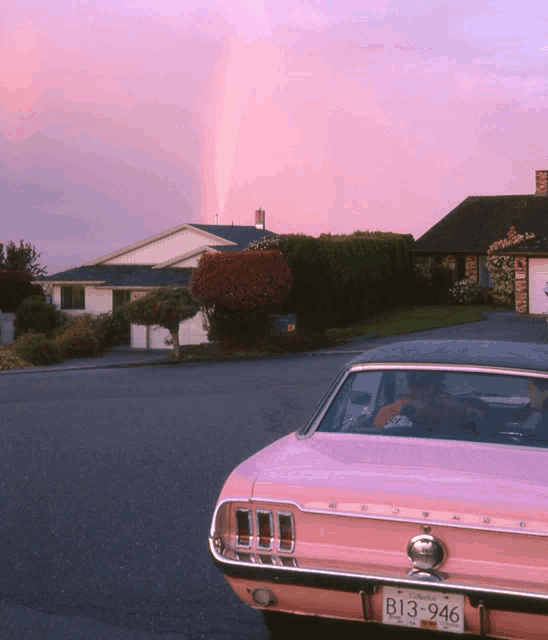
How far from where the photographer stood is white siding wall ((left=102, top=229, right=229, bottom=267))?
55750 mm

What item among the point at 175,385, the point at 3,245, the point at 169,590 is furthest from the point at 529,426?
the point at 3,245

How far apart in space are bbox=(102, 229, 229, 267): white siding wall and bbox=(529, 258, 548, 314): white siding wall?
768 inches

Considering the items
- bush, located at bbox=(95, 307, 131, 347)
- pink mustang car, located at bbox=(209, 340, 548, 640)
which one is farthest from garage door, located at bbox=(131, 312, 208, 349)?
pink mustang car, located at bbox=(209, 340, 548, 640)

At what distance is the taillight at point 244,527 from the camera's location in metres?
5.14

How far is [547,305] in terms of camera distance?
4203cm

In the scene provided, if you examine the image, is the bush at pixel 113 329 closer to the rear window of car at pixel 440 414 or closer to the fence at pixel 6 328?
the fence at pixel 6 328

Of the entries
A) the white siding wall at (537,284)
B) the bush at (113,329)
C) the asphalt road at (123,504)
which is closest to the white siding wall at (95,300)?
the bush at (113,329)

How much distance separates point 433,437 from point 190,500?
3.98m

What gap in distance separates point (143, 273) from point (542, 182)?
66.6ft

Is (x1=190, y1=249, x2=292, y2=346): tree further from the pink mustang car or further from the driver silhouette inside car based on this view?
the pink mustang car

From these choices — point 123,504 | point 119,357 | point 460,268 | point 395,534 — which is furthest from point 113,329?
point 395,534

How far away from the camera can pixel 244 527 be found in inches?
203

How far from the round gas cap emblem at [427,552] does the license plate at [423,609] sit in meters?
0.12

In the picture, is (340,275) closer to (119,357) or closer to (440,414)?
(119,357)
